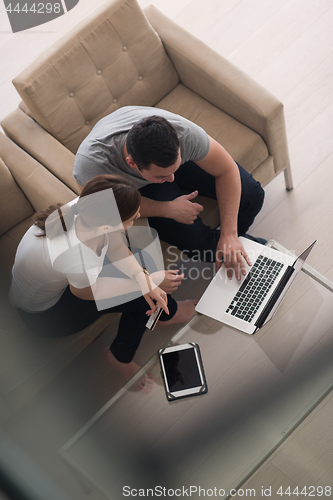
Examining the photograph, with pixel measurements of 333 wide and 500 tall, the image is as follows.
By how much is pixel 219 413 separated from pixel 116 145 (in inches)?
39.2

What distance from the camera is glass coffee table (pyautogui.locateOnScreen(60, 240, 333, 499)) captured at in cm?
127

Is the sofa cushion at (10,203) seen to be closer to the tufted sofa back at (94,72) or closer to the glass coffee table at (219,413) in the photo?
the tufted sofa back at (94,72)

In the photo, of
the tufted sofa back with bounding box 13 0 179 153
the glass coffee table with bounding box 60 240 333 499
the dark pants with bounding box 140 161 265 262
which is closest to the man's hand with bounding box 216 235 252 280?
the dark pants with bounding box 140 161 265 262

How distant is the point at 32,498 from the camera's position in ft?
1.06

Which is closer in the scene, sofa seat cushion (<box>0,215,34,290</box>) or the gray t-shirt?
the gray t-shirt

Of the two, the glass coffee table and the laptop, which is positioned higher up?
the laptop

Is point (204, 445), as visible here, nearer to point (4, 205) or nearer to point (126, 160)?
point (126, 160)

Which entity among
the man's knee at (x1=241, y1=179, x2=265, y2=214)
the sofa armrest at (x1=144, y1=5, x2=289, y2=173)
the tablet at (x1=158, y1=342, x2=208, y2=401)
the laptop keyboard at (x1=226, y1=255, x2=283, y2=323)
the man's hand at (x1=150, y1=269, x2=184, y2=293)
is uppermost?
the sofa armrest at (x1=144, y1=5, x2=289, y2=173)

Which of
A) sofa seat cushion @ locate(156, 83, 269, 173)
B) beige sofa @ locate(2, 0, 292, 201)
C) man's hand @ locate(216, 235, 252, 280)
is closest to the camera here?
man's hand @ locate(216, 235, 252, 280)

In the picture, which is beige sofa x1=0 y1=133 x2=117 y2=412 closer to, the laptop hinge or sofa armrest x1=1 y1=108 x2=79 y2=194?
sofa armrest x1=1 y1=108 x2=79 y2=194

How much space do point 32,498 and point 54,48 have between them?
166 centimetres

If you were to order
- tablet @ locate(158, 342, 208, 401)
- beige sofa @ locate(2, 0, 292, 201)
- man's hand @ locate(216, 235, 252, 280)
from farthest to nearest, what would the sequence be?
1. beige sofa @ locate(2, 0, 292, 201)
2. man's hand @ locate(216, 235, 252, 280)
3. tablet @ locate(158, 342, 208, 401)

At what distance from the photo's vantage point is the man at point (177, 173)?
50.4 inches

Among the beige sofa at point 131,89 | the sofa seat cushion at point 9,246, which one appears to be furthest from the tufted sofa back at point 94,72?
the sofa seat cushion at point 9,246
